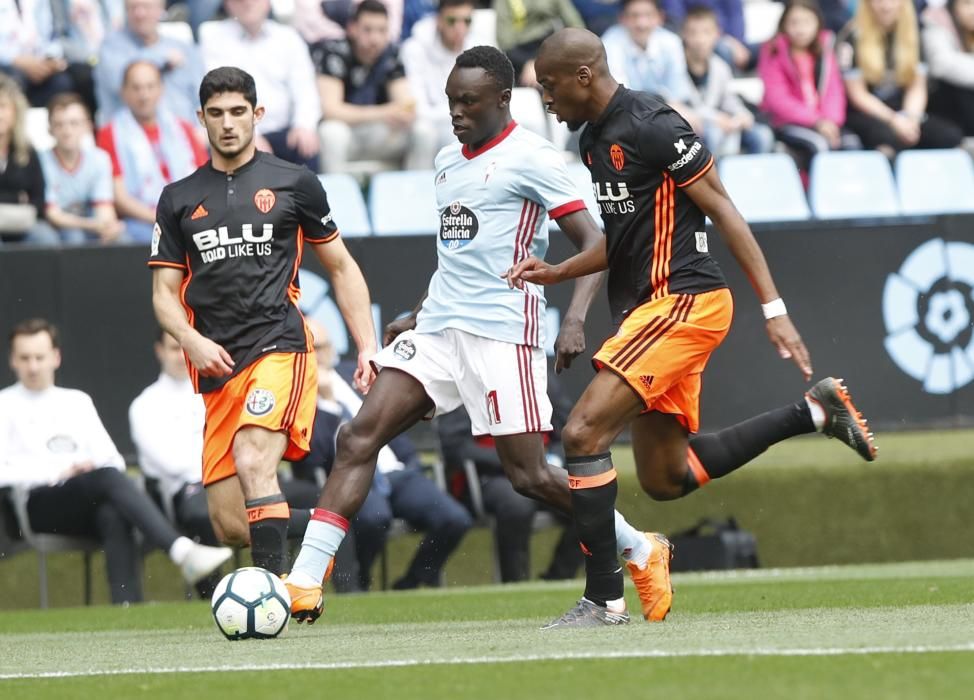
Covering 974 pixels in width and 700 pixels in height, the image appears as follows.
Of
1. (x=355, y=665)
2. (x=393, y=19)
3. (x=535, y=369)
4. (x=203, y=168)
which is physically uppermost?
(x=393, y=19)

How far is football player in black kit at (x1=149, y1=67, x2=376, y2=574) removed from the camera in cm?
852

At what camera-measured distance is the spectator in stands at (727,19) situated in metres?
17.8

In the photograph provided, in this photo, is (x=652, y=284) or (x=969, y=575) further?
(x=969, y=575)

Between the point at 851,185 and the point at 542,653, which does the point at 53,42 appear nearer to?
the point at 851,185

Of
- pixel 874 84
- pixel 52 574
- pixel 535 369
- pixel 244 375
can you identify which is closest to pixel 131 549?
pixel 52 574

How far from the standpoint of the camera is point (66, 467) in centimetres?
1226

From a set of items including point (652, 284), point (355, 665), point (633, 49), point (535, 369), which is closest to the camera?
point (355, 665)

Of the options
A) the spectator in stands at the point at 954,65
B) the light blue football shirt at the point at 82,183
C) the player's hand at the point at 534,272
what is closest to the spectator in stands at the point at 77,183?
the light blue football shirt at the point at 82,183

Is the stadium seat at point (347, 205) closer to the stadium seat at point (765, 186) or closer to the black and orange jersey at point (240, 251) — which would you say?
the stadium seat at point (765, 186)

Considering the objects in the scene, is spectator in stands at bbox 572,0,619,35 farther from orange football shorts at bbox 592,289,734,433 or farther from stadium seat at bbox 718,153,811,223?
orange football shorts at bbox 592,289,734,433

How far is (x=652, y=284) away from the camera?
7836 millimetres

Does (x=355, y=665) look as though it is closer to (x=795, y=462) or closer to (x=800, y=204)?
(x=795, y=462)

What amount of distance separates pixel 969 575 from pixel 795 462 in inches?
110

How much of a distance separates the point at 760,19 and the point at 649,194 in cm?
1187
